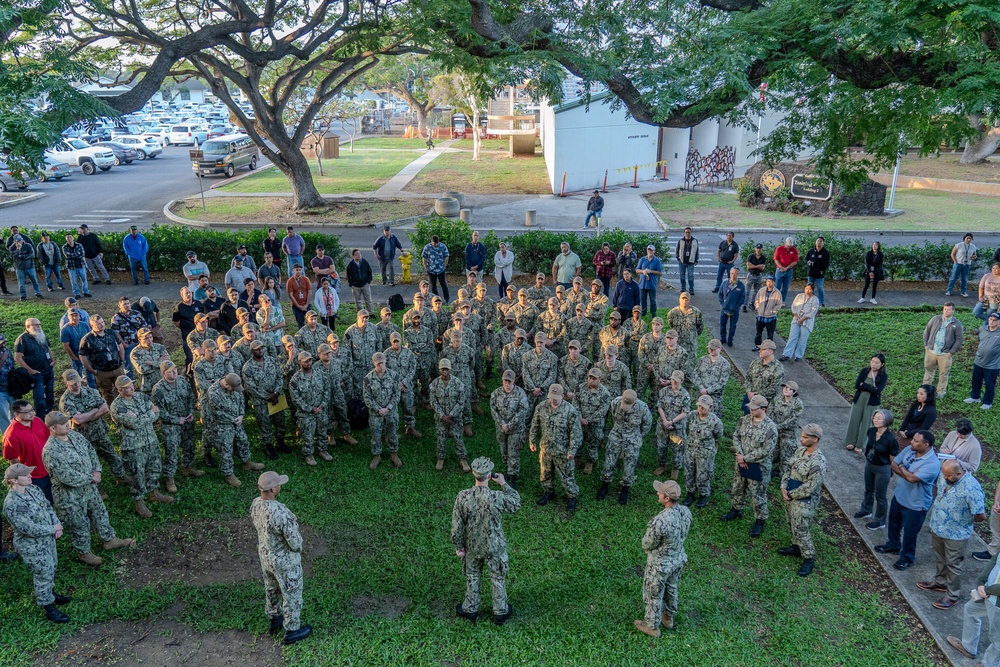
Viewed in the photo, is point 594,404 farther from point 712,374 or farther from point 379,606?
point 379,606

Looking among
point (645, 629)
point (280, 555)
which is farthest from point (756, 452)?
point (280, 555)

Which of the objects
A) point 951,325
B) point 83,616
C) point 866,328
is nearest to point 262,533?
point 83,616

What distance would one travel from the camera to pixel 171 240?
1847 centimetres

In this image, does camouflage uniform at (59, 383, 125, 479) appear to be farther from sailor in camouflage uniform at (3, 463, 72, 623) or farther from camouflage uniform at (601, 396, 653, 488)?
camouflage uniform at (601, 396, 653, 488)

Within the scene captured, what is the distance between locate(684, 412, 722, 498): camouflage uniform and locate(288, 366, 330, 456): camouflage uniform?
507 centimetres

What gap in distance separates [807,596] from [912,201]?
95.3 ft

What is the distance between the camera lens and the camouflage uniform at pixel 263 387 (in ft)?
32.3

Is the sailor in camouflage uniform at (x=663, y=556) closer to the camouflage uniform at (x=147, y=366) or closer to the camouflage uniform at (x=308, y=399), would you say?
the camouflage uniform at (x=308, y=399)

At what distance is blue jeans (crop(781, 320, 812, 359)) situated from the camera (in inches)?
532

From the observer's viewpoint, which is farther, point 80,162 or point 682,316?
point 80,162

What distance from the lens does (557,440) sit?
891 centimetres

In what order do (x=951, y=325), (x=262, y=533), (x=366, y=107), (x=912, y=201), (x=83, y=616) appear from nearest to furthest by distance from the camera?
(x=262, y=533) < (x=83, y=616) < (x=951, y=325) < (x=912, y=201) < (x=366, y=107)

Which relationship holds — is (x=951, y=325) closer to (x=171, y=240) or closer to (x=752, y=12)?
(x=752, y=12)

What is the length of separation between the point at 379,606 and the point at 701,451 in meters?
4.36
